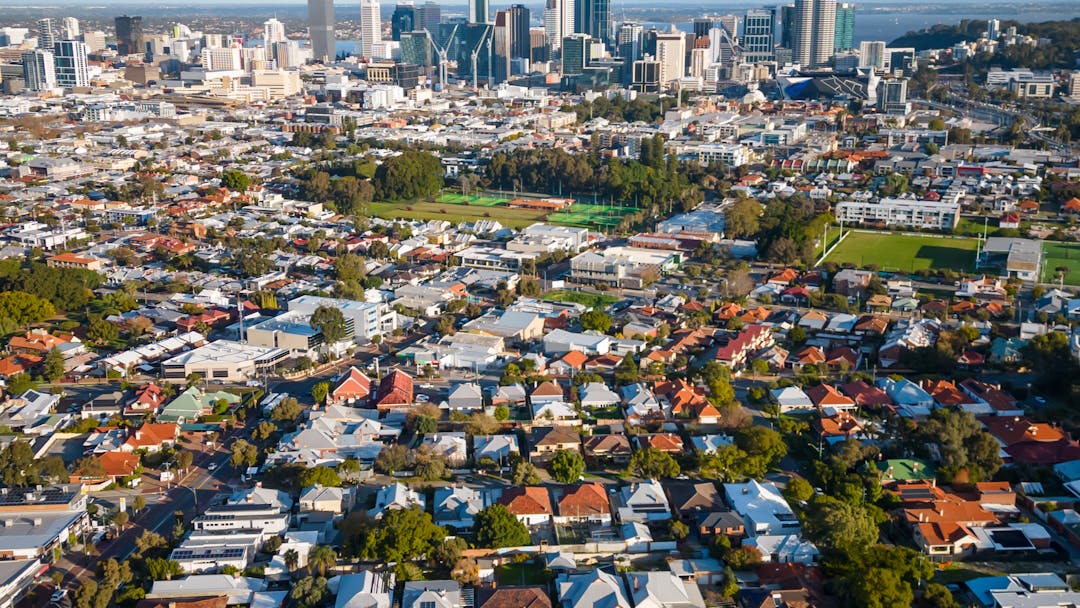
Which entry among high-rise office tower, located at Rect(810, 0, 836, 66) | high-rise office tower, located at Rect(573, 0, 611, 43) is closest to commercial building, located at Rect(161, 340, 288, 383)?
high-rise office tower, located at Rect(810, 0, 836, 66)

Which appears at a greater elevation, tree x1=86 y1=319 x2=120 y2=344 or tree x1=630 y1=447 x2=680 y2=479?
tree x1=86 y1=319 x2=120 y2=344

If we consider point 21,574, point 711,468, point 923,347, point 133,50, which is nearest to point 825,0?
point 133,50

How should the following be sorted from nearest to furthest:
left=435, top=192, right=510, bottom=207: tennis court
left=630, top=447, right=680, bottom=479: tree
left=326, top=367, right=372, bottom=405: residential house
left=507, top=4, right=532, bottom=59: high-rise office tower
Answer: left=630, top=447, right=680, bottom=479: tree < left=326, top=367, right=372, bottom=405: residential house < left=435, top=192, right=510, bottom=207: tennis court < left=507, top=4, right=532, bottom=59: high-rise office tower

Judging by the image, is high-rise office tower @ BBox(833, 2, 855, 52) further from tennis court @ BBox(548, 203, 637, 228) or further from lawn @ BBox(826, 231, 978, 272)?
lawn @ BBox(826, 231, 978, 272)

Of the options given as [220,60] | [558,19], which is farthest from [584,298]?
[558,19]

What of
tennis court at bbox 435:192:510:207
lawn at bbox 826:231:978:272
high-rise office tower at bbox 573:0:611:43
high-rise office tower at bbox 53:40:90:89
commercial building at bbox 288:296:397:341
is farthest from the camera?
high-rise office tower at bbox 573:0:611:43

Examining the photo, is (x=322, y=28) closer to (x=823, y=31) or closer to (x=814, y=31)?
(x=814, y=31)
